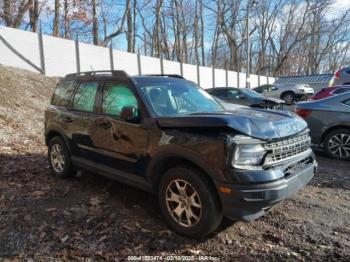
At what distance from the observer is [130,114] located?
419 centimetres

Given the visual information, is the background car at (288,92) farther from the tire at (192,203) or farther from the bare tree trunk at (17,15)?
the tire at (192,203)

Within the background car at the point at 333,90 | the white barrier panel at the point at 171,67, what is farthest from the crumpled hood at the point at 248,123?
the white barrier panel at the point at 171,67

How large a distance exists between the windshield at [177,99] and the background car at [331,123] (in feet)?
11.1

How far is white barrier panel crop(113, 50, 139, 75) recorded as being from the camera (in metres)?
20.1

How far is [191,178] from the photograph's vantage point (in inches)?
146

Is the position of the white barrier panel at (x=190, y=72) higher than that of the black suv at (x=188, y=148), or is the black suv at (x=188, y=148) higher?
the white barrier panel at (x=190, y=72)

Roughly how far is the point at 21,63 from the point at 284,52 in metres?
46.4

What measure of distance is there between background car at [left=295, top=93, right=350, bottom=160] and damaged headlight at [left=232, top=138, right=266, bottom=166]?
14.9ft

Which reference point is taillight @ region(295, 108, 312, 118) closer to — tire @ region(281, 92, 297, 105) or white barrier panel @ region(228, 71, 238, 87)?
tire @ region(281, 92, 297, 105)

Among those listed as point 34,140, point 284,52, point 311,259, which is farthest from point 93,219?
point 284,52

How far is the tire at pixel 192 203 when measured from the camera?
361 centimetres

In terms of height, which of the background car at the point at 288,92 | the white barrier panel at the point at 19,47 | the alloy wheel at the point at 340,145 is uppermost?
the white barrier panel at the point at 19,47

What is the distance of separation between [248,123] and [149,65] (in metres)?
19.5

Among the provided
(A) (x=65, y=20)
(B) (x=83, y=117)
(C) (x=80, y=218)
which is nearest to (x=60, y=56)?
(B) (x=83, y=117)
